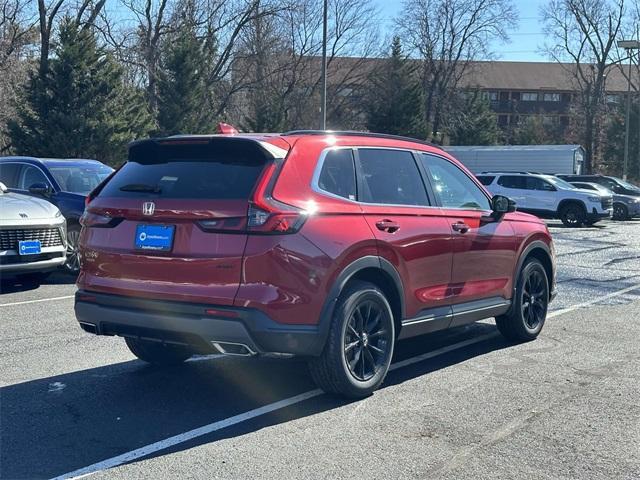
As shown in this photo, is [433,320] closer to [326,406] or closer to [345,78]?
[326,406]

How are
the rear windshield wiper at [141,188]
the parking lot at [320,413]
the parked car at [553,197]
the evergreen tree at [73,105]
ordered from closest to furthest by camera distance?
the parking lot at [320,413]
the rear windshield wiper at [141,188]
the parked car at [553,197]
the evergreen tree at [73,105]

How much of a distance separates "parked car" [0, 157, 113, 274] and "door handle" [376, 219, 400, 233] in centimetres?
661

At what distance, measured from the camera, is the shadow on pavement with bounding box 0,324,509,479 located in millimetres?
4500

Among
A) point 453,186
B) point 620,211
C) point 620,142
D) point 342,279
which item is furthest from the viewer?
point 620,142

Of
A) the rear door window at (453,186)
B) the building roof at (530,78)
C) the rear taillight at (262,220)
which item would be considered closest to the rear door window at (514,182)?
the rear door window at (453,186)

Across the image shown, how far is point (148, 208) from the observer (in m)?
5.16

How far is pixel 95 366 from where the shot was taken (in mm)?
6363

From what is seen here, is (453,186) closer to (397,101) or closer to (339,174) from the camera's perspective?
(339,174)

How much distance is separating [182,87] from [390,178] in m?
36.0

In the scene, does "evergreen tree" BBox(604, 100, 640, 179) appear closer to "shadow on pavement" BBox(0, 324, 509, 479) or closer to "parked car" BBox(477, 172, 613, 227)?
"parked car" BBox(477, 172, 613, 227)

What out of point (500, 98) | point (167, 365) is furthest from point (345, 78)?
point (167, 365)

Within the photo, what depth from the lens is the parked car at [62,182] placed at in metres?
11.2

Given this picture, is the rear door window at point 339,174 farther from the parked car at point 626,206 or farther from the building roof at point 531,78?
the building roof at point 531,78

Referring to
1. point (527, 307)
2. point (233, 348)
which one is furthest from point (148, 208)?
point (527, 307)
